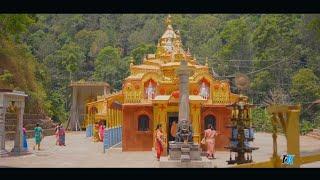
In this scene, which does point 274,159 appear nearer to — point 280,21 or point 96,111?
point 96,111

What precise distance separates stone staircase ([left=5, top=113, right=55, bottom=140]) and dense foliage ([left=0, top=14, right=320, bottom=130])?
1.50 ft

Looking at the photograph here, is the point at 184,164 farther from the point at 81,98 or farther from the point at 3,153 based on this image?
the point at 81,98

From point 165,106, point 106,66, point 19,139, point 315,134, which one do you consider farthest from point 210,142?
point 106,66

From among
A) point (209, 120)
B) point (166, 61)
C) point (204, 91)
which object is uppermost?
point (166, 61)

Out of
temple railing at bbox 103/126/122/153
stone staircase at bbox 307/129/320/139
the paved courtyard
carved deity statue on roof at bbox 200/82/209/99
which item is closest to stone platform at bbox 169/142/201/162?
the paved courtyard

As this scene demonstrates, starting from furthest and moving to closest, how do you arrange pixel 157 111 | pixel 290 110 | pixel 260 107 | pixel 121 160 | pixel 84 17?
pixel 84 17
pixel 260 107
pixel 157 111
pixel 121 160
pixel 290 110

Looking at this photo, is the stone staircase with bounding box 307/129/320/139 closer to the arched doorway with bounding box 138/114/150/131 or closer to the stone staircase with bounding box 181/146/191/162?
the arched doorway with bounding box 138/114/150/131

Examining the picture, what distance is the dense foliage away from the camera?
72.2ft

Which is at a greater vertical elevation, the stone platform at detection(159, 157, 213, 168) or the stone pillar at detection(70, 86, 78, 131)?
the stone pillar at detection(70, 86, 78, 131)

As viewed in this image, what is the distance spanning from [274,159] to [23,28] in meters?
10.3

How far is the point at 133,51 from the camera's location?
29141 mm

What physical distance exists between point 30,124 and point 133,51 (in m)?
10.2

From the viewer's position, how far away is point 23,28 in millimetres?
15758

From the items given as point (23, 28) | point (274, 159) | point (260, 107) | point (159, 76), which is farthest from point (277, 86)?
point (274, 159)
